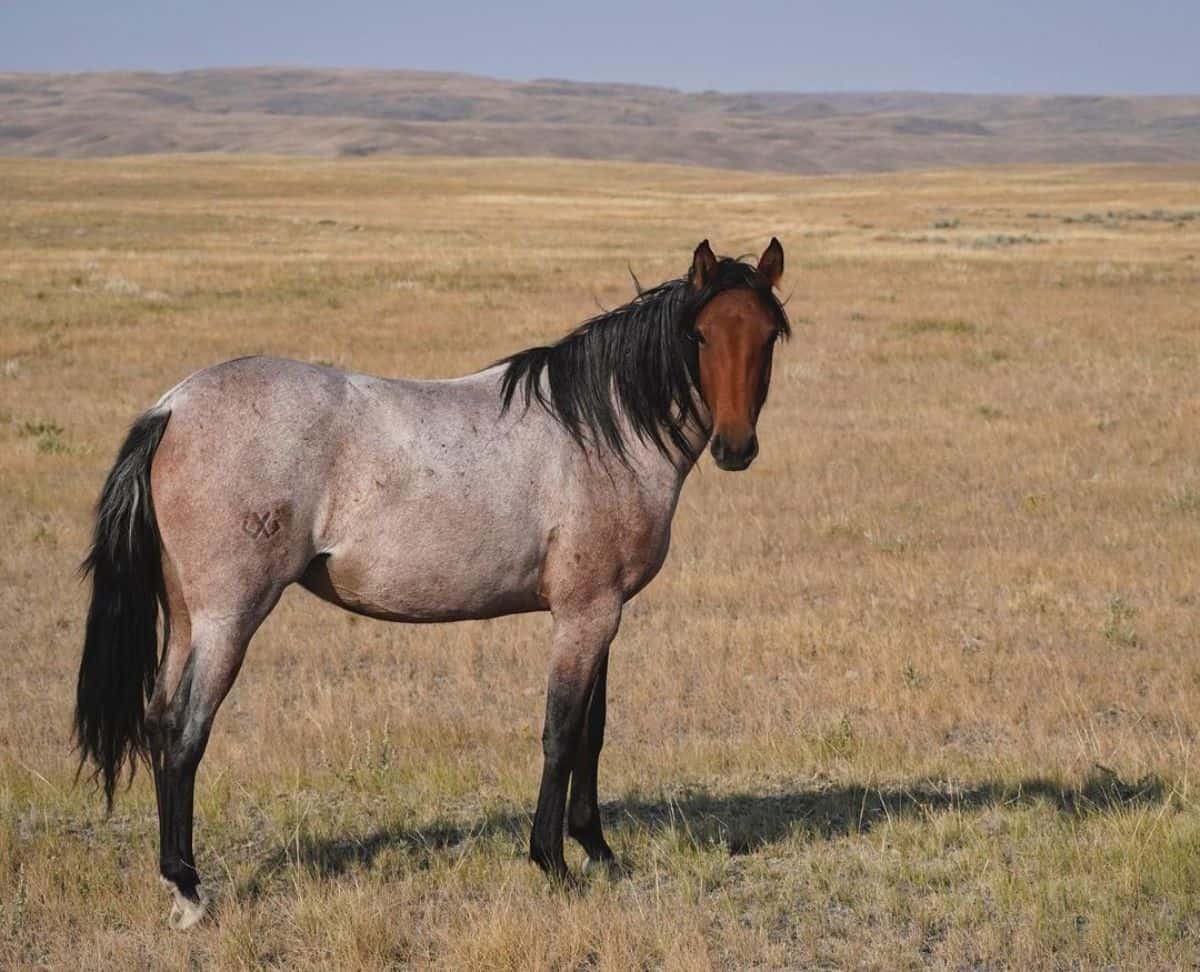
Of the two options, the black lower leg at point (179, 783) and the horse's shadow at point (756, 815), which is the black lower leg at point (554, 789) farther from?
the black lower leg at point (179, 783)

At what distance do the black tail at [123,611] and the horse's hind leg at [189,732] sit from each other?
0.31 metres

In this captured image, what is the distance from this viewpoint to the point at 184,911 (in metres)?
4.75

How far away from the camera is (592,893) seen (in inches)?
195

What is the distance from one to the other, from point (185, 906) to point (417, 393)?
1.97m

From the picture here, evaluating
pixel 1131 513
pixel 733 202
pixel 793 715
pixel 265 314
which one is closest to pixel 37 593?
pixel 793 715

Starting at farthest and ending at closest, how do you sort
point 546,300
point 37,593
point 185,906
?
point 546,300 → point 37,593 → point 185,906

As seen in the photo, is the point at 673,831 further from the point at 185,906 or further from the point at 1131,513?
the point at 1131,513

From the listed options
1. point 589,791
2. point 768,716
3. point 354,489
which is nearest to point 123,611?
point 354,489

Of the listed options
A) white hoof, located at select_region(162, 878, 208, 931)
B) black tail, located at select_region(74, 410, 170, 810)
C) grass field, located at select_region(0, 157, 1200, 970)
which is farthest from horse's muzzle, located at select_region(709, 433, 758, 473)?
white hoof, located at select_region(162, 878, 208, 931)

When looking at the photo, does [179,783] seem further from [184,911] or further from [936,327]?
[936,327]

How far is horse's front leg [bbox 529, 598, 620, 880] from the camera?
5035 millimetres

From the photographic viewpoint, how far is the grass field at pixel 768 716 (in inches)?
185

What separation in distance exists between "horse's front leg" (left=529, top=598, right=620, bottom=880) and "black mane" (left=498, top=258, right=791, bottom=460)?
634 mm

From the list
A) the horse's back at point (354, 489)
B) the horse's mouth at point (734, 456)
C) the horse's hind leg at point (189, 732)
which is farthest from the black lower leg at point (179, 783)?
the horse's mouth at point (734, 456)
